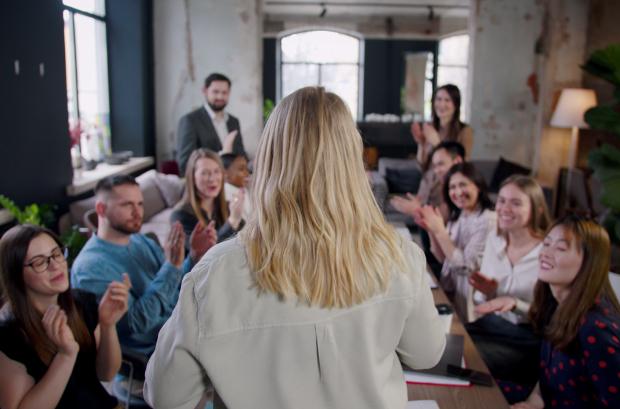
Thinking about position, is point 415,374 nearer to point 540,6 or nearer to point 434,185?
point 434,185

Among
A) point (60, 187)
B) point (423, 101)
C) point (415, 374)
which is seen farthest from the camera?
point (423, 101)

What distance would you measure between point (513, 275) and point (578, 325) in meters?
0.70

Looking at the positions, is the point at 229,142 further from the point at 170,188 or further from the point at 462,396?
the point at 462,396

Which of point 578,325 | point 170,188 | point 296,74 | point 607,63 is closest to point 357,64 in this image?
point 296,74

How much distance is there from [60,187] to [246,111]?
2612mm

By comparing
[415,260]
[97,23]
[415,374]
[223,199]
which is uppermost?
[97,23]

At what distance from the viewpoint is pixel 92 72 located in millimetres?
5488

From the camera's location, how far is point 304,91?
3.56ft

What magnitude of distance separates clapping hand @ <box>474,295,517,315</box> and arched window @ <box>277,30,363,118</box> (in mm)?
10728

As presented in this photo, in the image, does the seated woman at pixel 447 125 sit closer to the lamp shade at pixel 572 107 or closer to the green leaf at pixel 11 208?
the green leaf at pixel 11 208

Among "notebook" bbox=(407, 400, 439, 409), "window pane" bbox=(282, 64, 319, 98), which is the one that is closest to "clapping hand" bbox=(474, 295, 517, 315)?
"notebook" bbox=(407, 400, 439, 409)

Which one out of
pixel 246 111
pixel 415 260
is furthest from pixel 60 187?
pixel 415 260

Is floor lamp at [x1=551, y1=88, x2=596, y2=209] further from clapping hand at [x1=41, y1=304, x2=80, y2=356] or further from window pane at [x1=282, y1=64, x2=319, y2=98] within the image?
window pane at [x1=282, y1=64, x2=319, y2=98]

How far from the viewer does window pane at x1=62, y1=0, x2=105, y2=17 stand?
496 centimetres
